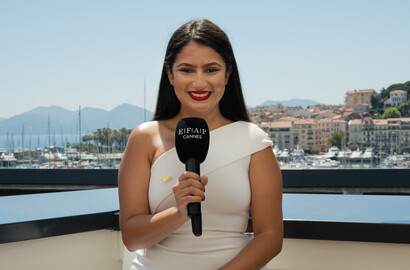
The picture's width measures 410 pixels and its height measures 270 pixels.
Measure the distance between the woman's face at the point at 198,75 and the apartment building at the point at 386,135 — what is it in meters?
64.7

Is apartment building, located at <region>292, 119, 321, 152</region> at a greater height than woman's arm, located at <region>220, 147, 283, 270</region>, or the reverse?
woman's arm, located at <region>220, 147, 283, 270</region>

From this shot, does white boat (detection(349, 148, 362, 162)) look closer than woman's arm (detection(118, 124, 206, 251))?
No

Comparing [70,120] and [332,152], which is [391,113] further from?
[70,120]

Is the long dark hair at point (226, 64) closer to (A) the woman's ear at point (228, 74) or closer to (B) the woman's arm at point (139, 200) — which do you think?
(A) the woman's ear at point (228, 74)

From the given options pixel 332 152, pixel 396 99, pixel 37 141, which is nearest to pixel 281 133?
pixel 332 152

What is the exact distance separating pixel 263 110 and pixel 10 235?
77.8 metres

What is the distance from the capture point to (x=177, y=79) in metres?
1.36

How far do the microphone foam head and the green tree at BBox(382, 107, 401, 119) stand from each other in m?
73.1

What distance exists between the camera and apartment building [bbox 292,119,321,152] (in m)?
70.4

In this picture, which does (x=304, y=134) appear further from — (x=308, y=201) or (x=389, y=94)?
(x=308, y=201)

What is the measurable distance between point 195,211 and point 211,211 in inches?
14.2

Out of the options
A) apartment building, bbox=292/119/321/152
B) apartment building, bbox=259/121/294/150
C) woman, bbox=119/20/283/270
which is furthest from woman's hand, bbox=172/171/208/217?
apartment building, bbox=292/119/321/152

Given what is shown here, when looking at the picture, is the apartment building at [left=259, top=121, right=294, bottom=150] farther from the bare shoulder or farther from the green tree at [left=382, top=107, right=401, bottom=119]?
the bare shoulder

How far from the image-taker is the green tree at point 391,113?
69250 mm
